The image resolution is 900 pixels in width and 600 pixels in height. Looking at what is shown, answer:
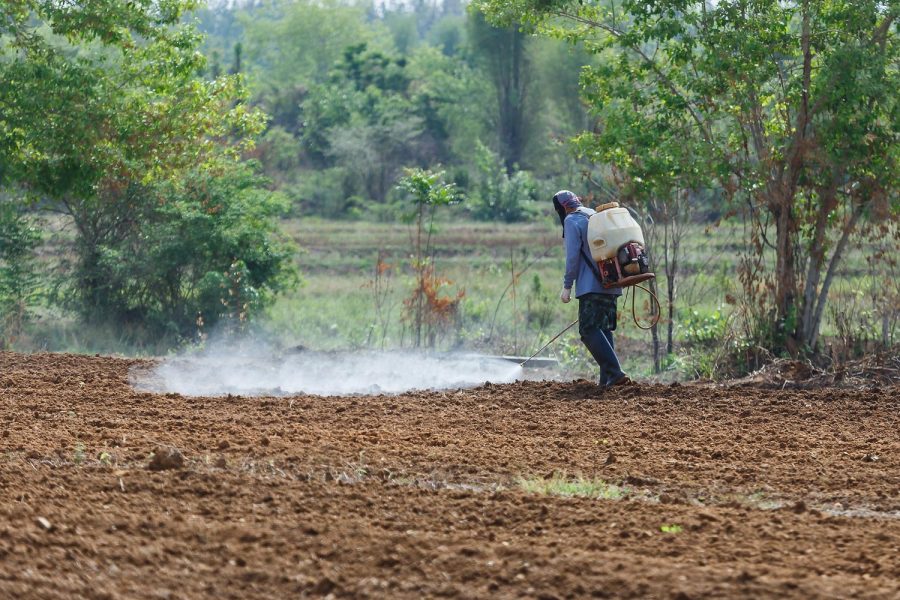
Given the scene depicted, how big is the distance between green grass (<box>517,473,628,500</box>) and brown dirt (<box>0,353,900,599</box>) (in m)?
0.13

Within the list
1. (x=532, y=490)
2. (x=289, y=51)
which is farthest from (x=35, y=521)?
(x=289, y=51)

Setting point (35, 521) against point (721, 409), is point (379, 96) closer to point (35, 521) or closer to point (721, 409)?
point (721, 409)

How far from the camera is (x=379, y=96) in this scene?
2335 inches

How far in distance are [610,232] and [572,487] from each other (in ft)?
12.9

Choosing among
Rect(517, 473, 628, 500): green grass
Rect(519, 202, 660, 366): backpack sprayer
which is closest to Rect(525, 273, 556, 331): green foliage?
Rect(519, 202, 660, 366): backpack sprayer

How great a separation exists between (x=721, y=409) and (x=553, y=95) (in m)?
43.9

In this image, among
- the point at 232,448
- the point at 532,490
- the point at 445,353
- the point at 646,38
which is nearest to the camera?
Answer: the point at 532,490

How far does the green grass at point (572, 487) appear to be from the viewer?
725 centimetres

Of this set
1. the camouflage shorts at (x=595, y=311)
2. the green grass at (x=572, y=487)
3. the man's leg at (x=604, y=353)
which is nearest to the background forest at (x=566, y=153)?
the man's leg at (x=604, y=353)

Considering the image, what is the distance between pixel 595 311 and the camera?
1136 centimetres

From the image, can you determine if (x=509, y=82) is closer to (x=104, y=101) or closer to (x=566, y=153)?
(x=566, y=153)

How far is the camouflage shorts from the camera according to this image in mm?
11344

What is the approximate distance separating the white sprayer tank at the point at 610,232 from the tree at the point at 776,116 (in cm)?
224

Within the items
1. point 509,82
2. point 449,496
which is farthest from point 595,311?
point 509,82
